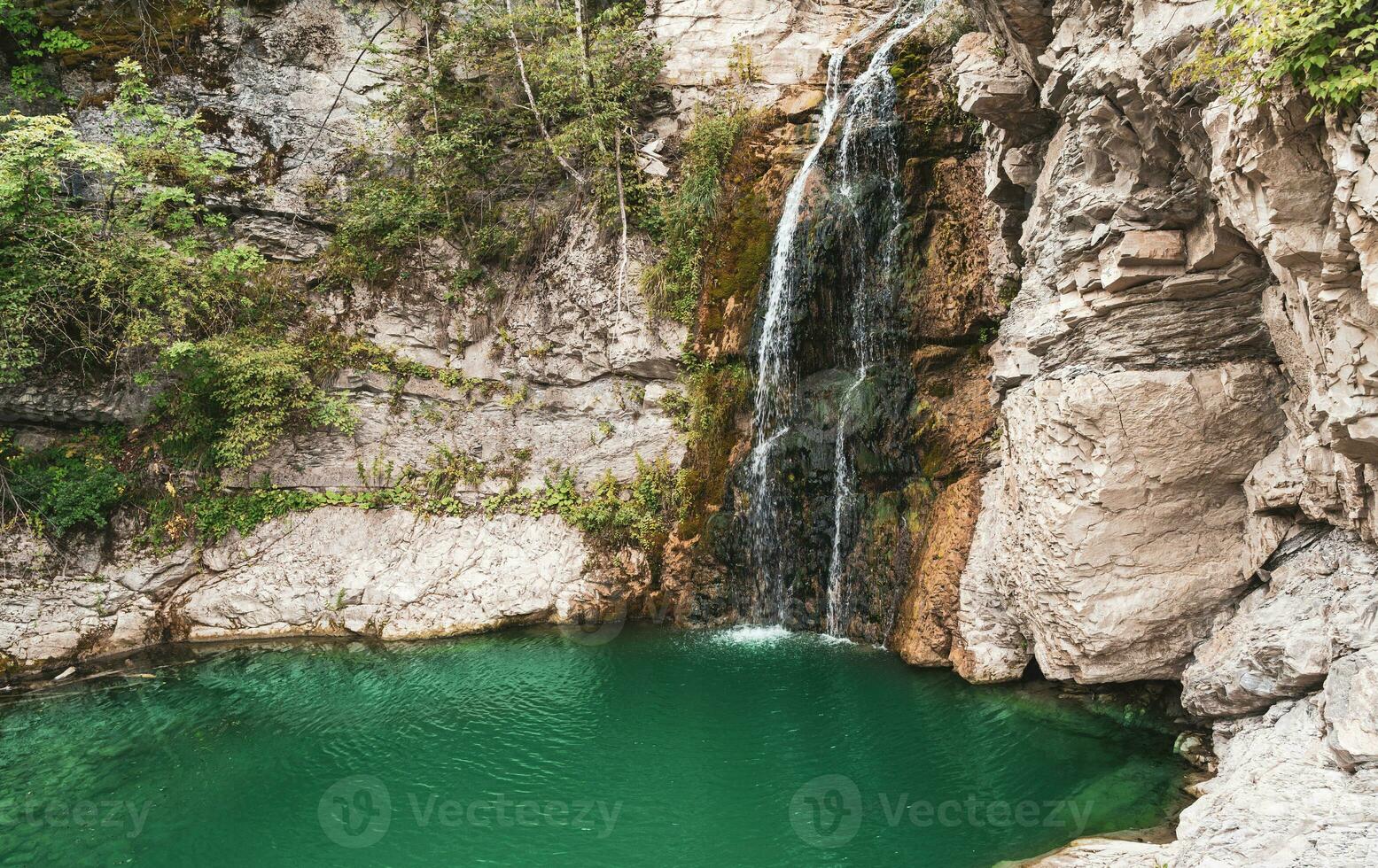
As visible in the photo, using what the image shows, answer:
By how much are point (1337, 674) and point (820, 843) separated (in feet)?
13.1

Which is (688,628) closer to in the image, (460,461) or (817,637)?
(817,637)

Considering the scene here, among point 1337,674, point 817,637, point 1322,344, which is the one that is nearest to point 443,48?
point 817,637

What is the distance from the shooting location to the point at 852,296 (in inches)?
442

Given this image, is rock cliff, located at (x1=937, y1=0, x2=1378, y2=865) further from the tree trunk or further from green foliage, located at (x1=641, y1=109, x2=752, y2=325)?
the tree trunk

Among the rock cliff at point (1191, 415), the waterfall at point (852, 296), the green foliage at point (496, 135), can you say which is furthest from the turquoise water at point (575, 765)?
the green foliage at point (496, 135)

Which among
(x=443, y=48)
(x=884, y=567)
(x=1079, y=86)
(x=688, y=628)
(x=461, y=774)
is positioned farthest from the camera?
(x=443, y=48)

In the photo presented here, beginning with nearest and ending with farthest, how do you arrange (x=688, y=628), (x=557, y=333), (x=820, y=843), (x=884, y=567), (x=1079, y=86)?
(x=820, y=843) < (x=1079, y=86) < (x=884, y=567) < (x=688, y=628) < (x=557, y=333)

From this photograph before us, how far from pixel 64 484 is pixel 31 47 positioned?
27.5 ft

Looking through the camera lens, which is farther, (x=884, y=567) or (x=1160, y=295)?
(x=884, y=567)

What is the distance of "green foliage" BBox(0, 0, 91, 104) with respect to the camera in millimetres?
13344

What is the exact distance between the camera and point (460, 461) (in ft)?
43.8

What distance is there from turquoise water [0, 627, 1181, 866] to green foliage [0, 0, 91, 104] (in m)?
10.8

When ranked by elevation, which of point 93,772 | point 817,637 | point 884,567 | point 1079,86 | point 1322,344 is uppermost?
point 1079,86

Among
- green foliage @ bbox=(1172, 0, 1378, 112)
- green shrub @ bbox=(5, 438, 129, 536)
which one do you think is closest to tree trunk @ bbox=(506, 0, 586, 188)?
green shrub @ bbox=(5, 438, 129, 536)
